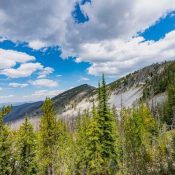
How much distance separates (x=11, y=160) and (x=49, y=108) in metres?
8.62

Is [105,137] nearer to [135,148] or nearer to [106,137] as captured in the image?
[106,137]

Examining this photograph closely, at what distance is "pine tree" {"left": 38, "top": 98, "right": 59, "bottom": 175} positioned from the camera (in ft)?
134

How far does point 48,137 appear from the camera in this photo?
134 ft

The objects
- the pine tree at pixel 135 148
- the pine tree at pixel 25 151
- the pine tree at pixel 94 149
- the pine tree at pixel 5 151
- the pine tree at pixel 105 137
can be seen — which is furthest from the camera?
the pine tree at pixel 135 148

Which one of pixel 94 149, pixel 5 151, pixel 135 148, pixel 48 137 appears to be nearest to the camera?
pixel 5 151

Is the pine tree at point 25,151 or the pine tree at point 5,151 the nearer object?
the pine tree at point 5,151

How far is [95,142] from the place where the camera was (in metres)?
40.1

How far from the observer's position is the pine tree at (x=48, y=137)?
4097 centimetres

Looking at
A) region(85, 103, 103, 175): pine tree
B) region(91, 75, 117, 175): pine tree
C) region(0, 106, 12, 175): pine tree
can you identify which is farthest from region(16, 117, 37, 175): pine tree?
region(91, 75, 117, 175): pine tree

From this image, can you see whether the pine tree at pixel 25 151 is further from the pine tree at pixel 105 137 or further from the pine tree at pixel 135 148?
the pine tree at pixel 135 148

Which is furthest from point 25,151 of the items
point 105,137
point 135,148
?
point 135,148

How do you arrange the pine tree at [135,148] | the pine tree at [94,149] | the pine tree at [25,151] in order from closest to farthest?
the pine tree at [94,149] → the pine tree at [25,151] → the pine tree at [135,148]

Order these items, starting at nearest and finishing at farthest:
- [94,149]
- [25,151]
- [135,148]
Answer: [94,149] → [25,151] → [135,148]

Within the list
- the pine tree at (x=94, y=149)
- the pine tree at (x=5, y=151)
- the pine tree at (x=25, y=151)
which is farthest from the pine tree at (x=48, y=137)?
the pine tree at (x=94, y=149)
